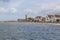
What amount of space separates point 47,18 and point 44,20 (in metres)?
7.89

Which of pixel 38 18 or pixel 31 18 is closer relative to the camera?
pixel 38 18

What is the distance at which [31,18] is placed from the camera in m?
196

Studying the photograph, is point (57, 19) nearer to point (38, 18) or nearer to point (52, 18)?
point (52, 18)

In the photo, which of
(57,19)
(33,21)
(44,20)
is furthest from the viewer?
(33,21)

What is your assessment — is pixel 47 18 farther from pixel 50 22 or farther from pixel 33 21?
pixel 33 21

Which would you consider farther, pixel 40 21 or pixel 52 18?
pixel 40 21

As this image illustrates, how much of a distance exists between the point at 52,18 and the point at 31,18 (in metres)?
46.7

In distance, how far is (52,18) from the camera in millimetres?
151375

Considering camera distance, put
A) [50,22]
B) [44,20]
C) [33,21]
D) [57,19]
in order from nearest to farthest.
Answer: [57,19] < [50,22] < [44,20] < [33,21]

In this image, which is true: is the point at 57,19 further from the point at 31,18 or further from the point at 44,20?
the point at 31,18

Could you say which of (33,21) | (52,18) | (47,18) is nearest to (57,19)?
(52,18)

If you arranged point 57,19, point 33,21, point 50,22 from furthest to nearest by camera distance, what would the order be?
point 33,21 < point 50,22 < point 57,19

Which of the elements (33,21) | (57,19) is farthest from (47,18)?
(33,21)

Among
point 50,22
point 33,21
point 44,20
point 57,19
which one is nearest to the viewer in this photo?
point 57,19
